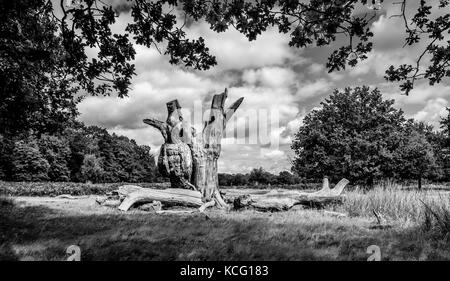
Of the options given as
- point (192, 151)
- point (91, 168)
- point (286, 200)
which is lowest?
point (286, 200)

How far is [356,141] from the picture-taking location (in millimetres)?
23688

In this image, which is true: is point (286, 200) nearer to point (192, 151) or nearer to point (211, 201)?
point (211, 201)

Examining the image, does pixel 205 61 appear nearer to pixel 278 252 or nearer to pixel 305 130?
pixel 278 252

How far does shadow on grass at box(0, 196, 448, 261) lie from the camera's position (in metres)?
4.41

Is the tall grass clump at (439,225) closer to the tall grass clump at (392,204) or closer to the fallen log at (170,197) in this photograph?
the tall grass clump at (392,204)

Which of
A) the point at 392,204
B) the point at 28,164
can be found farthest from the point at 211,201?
the point at 28,164

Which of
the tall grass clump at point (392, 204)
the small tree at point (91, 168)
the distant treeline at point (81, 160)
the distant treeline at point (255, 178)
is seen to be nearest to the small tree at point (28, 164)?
the distant treeline at point (81, 160)

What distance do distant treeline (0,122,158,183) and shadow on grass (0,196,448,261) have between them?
40.1 metres

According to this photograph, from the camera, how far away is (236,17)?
4066mm

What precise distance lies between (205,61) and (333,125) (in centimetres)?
2376

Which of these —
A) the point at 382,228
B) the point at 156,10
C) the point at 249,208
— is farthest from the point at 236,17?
the point at 249,208

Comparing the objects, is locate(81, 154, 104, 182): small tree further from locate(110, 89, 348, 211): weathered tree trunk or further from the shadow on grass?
the shadow on grass

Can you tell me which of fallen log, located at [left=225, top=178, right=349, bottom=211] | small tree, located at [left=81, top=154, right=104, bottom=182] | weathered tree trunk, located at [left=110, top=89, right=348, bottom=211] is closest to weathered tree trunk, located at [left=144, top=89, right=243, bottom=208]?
weathered tree trunk, located at [left=110, top=89, right=348, bottom=211]

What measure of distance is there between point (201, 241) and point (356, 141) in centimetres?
2176
